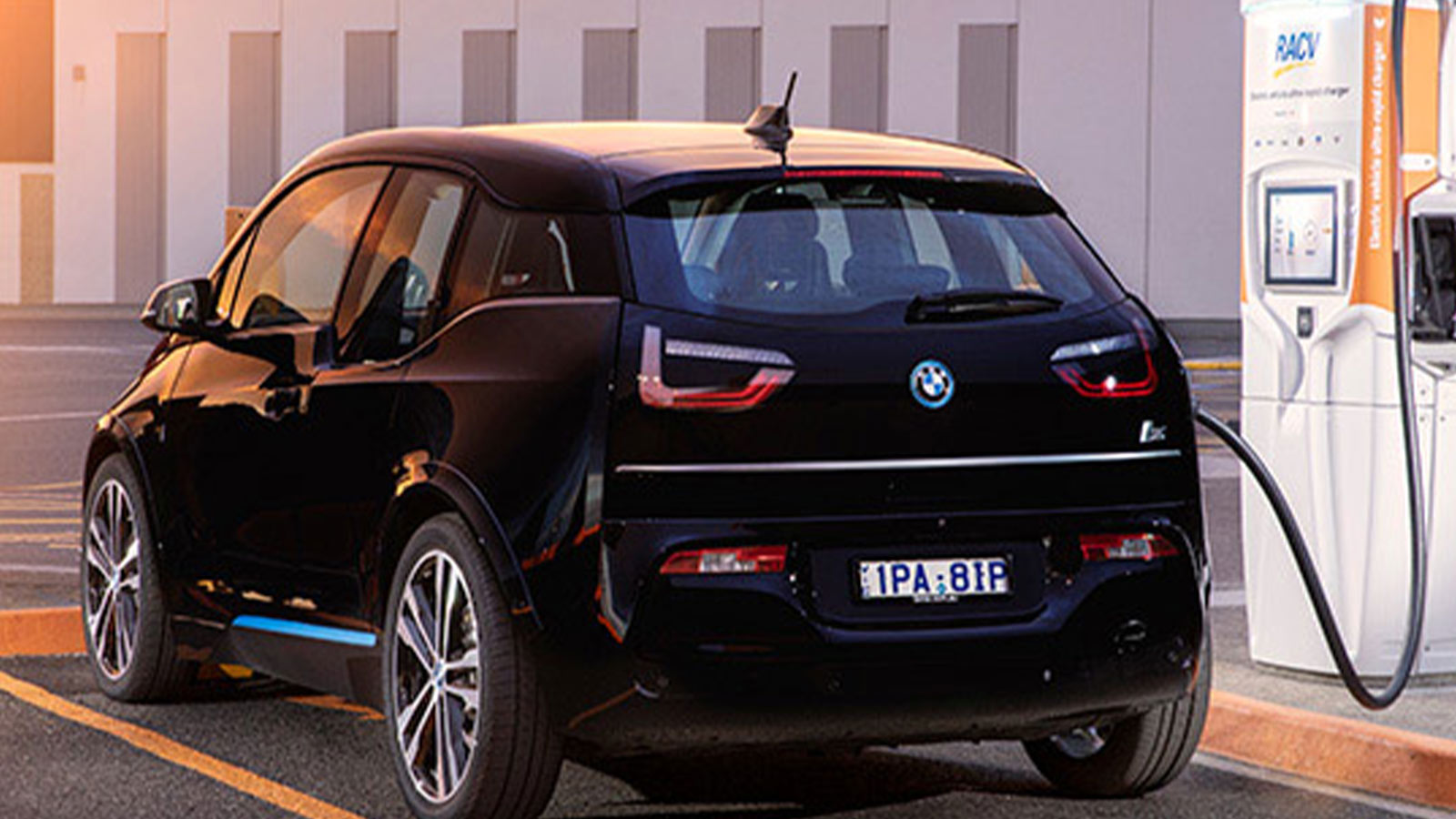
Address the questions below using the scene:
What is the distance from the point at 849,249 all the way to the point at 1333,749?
2146 millimetres

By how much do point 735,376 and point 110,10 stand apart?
4805 centimetres

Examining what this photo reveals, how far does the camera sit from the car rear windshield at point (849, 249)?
5867 millimetres

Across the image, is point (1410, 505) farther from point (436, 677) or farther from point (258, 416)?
point (258, 416)

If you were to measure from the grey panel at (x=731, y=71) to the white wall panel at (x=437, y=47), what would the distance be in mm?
3858

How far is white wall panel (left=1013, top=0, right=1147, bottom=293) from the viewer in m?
46.1

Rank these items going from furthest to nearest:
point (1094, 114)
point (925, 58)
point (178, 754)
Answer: point (925, 58) < point (1094, 114) < point (178, 754)

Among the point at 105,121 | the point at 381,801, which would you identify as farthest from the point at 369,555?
the point at 105,121

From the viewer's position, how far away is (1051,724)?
5.98 m

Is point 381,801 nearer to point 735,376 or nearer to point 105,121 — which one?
point 735,376

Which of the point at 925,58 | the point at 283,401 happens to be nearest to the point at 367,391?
the point at 283,401

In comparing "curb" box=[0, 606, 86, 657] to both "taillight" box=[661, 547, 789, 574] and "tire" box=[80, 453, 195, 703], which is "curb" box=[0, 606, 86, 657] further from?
"taillight" box=[661, 547, 789, 574]

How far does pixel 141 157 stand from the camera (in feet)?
169

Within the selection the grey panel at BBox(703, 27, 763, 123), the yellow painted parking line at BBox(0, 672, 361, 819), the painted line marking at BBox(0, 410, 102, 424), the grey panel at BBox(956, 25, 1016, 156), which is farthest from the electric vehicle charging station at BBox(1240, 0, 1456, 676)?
the grey panel at BBox(703, 27, 763, 123)

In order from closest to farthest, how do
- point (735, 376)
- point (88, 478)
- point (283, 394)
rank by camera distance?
1. point (735, 376)
2. point (283, 394)
3. point (88, 478)
